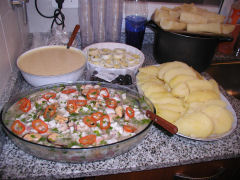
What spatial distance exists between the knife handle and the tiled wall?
628 millimetres

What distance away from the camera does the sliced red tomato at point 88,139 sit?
2.39 feet

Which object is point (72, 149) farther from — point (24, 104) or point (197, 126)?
point (197, 126)

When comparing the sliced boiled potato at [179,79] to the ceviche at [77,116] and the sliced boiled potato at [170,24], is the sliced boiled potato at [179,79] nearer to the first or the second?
the ceviche at [77,116]

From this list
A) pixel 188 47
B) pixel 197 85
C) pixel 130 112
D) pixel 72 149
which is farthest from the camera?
pixel 188 47

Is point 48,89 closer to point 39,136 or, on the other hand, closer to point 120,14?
point 39,136

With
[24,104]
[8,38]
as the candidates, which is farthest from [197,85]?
[8,38]

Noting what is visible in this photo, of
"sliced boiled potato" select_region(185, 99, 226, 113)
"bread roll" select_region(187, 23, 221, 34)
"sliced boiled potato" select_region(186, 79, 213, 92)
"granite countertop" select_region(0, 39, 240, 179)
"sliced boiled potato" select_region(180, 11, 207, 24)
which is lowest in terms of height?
"granite countertop" select_region(0, 39, 240, 179)

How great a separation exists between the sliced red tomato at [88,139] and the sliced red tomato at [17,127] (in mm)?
217

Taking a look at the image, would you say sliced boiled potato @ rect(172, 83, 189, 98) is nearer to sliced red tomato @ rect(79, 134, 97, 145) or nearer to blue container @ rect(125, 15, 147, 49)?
sliced red tomato @ rect(79, 134, 97, 145)

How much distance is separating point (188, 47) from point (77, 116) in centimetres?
73

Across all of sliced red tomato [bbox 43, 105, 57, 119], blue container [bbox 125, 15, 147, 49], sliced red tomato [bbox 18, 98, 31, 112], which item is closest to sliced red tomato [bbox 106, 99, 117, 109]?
sliced red tomato [bbox 43, 105, 57, 119]

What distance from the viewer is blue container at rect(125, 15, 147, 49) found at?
1.43 meters

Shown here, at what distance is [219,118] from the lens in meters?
0.87

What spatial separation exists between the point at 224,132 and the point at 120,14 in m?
0.99
